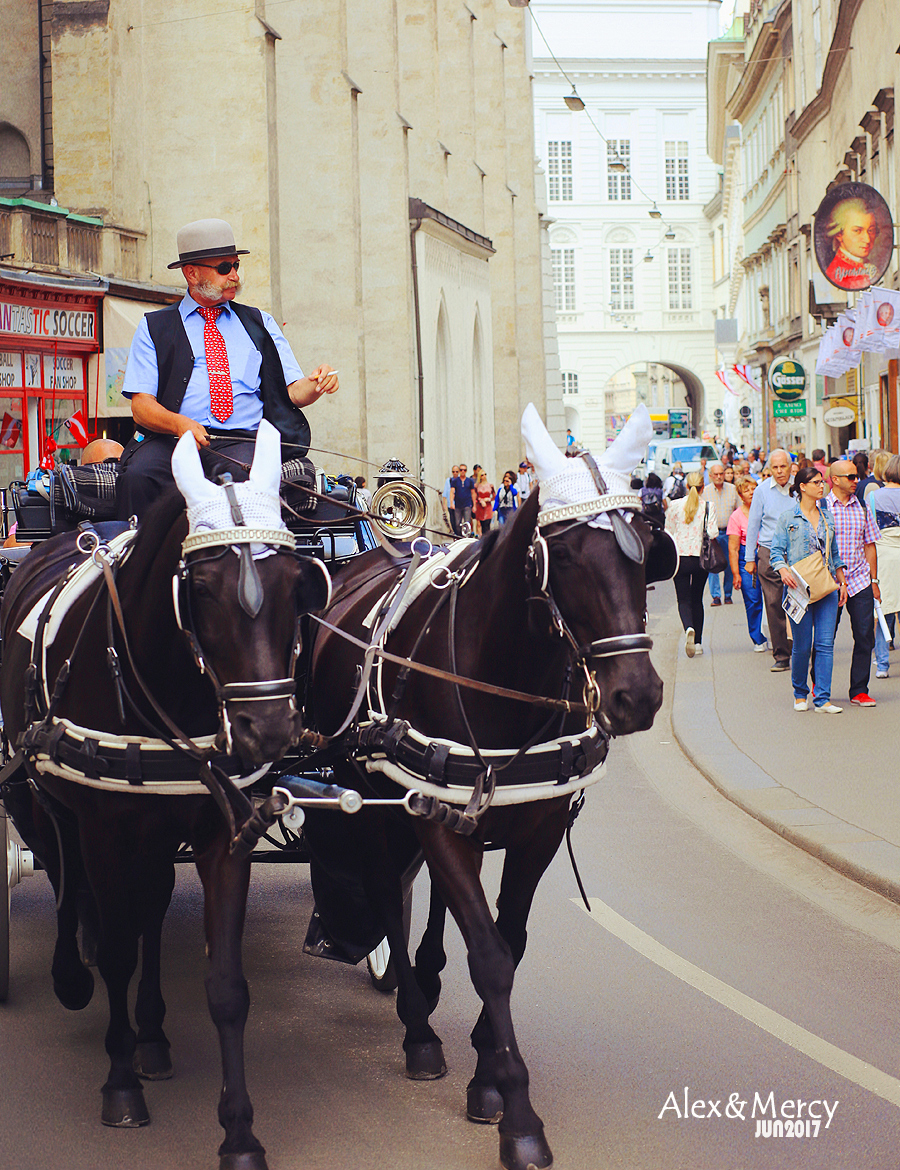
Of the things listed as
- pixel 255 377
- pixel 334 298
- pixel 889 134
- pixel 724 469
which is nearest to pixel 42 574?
pixel 255 377

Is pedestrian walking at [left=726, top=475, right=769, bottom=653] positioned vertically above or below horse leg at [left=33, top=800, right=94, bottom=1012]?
above

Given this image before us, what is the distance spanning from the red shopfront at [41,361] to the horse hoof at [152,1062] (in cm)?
1708

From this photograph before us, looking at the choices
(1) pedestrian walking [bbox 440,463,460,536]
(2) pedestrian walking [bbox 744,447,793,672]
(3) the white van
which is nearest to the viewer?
(2) pedestrian walking [bbox 744,447,793,672]

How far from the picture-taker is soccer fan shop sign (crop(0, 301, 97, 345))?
71.6 feet

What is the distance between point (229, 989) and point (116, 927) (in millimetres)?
549

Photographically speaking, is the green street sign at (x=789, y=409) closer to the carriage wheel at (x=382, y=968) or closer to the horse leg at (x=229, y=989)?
the carriage wheel at (x=382, y=968)

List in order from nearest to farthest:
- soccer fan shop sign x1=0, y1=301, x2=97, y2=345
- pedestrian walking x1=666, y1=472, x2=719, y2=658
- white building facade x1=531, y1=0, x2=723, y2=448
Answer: pedestrian walking x1=666, y1=472, x2=719, y2=658 < soccer fan shop sign x1=0, y1=301, x2=97, y2=345 < white building facade x1=531, y1=0, x2=723, y2=448

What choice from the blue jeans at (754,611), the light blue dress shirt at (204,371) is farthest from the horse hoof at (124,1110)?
the blue jeans at (754,611)

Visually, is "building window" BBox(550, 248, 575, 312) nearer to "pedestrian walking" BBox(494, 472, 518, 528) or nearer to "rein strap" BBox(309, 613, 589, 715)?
"pedestrian walking" BBox(494, 472, 518, 528)

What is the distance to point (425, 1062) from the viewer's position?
16.2 feet

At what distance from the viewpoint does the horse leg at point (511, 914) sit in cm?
A: 454

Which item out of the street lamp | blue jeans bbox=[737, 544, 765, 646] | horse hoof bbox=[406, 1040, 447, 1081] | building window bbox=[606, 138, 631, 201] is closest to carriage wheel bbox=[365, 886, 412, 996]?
horse hoof bbox=[406, 1040, 447, 1081]

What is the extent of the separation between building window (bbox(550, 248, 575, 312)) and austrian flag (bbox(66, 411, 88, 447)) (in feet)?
197

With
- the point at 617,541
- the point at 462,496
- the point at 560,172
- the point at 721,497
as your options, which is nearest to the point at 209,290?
the point at 617,541
